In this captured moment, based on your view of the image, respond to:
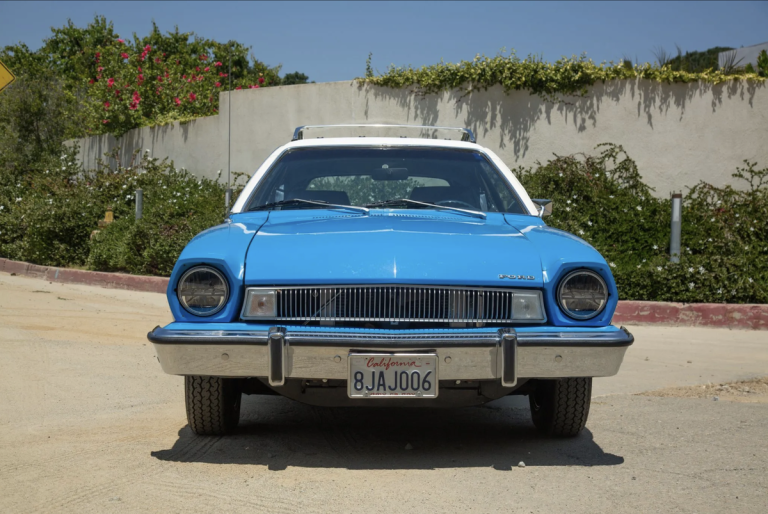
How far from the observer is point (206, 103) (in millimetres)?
17312

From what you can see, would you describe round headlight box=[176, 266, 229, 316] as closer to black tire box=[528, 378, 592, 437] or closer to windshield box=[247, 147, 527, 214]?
windshield box=[247, 147, 527, 214]

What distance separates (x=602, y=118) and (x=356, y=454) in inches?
343

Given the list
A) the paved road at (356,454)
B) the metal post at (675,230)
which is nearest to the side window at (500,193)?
the paved road at (356,454)

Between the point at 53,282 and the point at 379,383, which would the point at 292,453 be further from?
the point at 53,282

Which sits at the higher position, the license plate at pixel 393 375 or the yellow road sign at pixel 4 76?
the yellow road sign at pixel 4 76

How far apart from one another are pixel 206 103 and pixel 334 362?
14.7m

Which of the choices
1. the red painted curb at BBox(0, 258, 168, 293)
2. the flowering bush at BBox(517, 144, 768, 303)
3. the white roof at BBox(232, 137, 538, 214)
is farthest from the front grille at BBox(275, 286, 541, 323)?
the red painted curb at BBox(0, 258, 168, 293)

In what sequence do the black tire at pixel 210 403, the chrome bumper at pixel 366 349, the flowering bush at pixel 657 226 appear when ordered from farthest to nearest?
the flowering bush at pixel 657 226 < the black tire at pixel 210 403 < the chrome bumper at pixel 366 349

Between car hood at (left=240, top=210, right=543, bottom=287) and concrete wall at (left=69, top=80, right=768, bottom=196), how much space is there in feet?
26.5

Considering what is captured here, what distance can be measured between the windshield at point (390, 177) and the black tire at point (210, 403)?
1.32m

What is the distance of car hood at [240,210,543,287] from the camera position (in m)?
3.54

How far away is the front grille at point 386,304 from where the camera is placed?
11.7ft

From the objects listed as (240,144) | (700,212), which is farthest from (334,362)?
(240,144)

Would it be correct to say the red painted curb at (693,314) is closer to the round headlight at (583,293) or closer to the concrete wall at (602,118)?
the concrete wall at (602,118)
